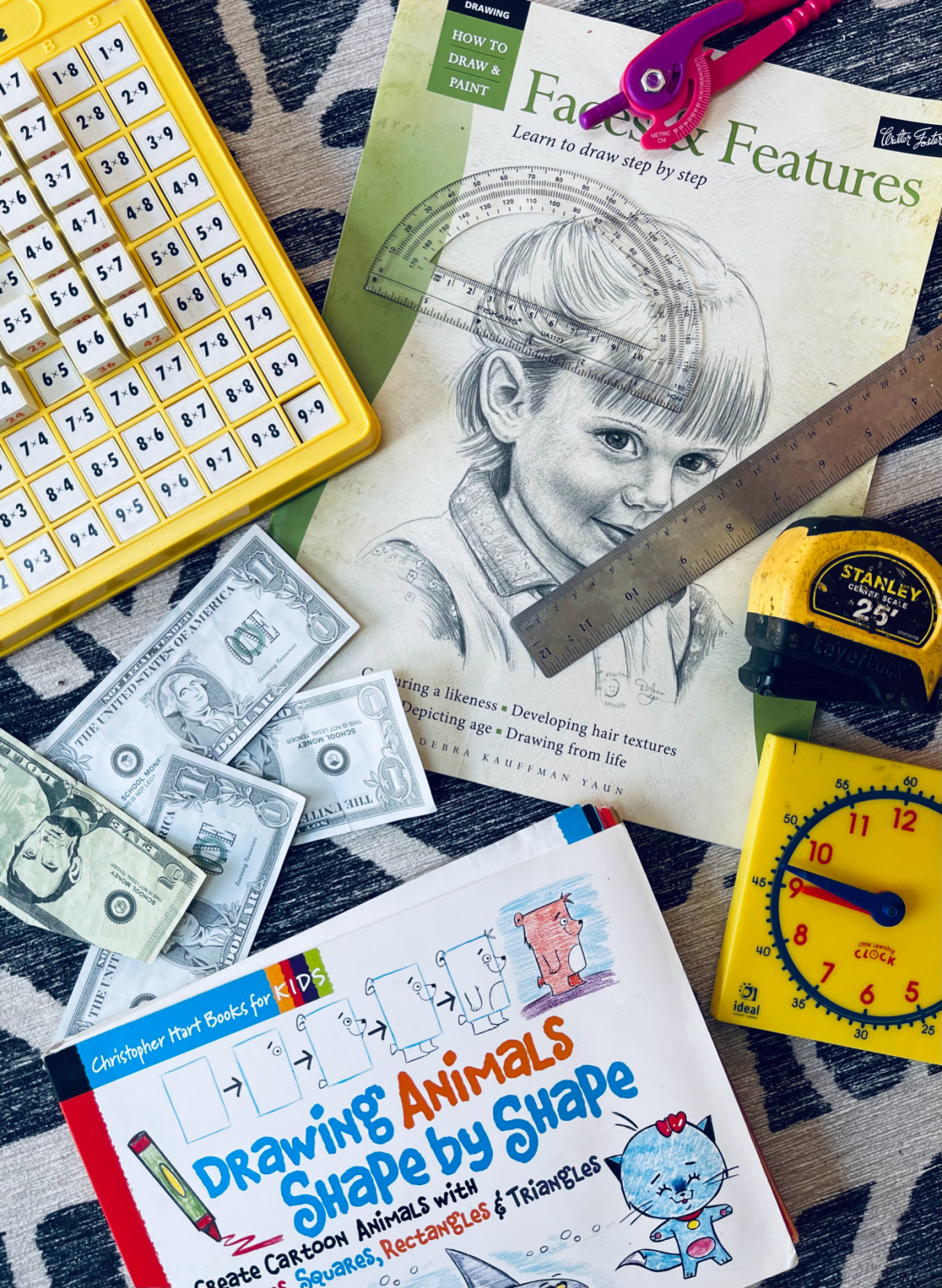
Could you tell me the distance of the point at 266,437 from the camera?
2.04 feet

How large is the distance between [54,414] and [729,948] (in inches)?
24.7

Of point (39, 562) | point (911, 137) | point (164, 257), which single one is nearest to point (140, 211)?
point (164, 257)

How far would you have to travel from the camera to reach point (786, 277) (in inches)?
27.0

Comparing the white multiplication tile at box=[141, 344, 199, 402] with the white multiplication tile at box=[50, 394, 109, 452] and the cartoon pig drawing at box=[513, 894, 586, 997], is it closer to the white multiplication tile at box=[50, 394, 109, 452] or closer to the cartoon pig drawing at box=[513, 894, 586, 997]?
the white multiplication tile at box=[50, 394, 109, 452]

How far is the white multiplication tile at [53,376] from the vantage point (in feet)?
2.03

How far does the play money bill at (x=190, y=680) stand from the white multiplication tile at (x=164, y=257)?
187mm

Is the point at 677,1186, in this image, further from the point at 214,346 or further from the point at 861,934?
the point at 214,346

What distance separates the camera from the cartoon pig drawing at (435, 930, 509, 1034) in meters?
0.64

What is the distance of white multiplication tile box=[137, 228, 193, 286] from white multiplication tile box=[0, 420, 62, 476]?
5.2 inches

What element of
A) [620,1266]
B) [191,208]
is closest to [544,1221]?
[620,1266]

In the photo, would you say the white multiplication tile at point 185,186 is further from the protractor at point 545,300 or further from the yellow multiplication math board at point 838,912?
the yellow multiplication math board at point 838,912

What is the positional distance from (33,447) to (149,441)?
82mm

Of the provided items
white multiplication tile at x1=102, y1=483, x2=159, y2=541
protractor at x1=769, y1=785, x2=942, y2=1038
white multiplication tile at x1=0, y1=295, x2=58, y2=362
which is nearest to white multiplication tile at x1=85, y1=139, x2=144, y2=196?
white multiplication tile at x1=0, y1=295, x2=58, y2=362

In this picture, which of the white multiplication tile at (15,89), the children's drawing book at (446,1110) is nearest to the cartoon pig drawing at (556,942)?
the children's drawing book at (446,1110)
